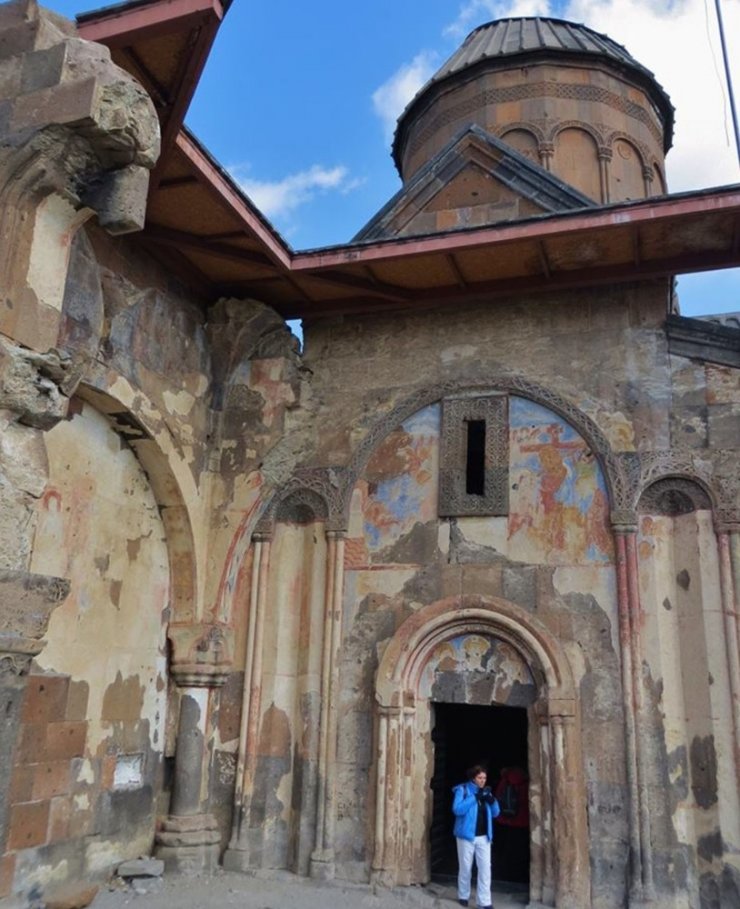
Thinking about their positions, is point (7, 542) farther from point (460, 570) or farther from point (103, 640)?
point (460, 570)

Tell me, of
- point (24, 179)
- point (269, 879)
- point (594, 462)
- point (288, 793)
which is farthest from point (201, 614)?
point (24, 179)

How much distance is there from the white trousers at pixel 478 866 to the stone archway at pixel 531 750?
42 centimetres

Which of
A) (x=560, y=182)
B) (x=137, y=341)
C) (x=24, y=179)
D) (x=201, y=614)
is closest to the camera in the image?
(x=24, y=179)

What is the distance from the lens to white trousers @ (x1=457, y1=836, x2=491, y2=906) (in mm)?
7551

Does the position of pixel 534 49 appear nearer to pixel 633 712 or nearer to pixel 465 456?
pixel 465 456

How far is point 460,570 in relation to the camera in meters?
8.59

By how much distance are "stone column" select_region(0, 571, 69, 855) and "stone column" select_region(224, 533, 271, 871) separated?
16.0 feet

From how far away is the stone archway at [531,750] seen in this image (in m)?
7.57

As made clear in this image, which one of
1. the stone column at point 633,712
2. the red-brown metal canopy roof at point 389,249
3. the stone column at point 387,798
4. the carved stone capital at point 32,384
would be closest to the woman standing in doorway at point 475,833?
the stone column at point 387,798

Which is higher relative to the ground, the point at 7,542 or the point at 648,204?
the point at 648,204

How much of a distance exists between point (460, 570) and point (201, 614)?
8.97 feet

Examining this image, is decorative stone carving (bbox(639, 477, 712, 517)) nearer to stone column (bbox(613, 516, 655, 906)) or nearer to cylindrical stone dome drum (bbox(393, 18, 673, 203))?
stone column (bbox(613, 516, 655, 906))

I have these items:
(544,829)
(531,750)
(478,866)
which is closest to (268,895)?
(478,866)

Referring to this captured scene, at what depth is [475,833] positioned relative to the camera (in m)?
7.79
